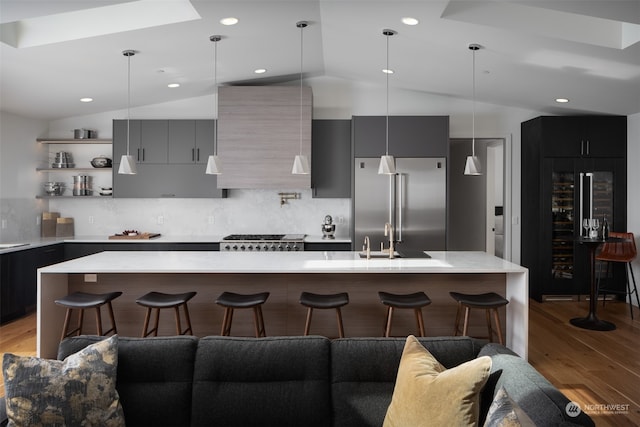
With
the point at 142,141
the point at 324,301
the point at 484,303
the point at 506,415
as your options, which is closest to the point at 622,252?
the point at 484,303

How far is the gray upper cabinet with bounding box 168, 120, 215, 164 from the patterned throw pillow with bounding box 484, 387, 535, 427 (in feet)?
17.2

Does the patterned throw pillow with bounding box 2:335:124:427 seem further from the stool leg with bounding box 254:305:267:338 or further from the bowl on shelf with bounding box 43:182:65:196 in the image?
the bowl on shelf with bounding box 43:182:65:196

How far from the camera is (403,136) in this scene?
6.00 metres

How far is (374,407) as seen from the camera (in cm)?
198

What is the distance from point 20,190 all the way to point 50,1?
3414 millimetres

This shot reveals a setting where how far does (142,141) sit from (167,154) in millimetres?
365

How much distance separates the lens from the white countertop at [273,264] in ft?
11.8

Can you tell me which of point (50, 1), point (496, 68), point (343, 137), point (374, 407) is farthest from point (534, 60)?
point (50, 1)

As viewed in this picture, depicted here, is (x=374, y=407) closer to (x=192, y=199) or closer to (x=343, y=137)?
(x=343, y=137)

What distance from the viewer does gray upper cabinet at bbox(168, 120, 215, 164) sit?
6172 millimetres

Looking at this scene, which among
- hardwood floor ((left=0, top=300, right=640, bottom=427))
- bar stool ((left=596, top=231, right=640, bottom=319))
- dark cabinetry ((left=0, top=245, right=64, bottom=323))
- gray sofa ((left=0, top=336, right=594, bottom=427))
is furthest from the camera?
bar stool ((left=596, top=231, right=640, bottom=319))

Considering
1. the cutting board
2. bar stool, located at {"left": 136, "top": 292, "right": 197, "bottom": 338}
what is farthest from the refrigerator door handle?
the cutting board

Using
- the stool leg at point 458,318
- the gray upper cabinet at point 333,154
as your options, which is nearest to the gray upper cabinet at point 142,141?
the gray upper cabinet at point 333,154

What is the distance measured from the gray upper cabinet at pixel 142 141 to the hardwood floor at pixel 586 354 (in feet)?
7.41
